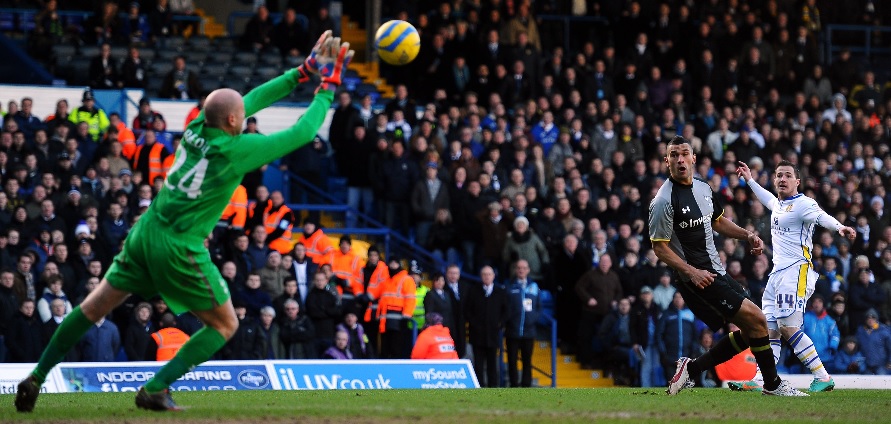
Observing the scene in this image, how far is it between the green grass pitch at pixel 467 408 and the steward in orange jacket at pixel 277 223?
28.2 ft

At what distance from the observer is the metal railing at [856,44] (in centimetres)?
3338

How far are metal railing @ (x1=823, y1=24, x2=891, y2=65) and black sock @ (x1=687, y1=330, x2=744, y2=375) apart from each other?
863 inches

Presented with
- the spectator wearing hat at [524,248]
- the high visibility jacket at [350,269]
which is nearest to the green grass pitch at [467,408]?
the high visibility jacket at [350,269]

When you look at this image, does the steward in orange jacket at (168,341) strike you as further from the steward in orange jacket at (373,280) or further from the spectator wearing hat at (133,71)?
the spectator wearing hat at (133,71)

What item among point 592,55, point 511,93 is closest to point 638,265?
point 511,93

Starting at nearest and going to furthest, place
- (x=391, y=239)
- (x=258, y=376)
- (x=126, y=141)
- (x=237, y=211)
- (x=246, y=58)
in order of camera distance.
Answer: (x=258, y=376) < (x=237, y=211) < (x=126, y=141) < (x=391, y=239) < (x=246, y=58)

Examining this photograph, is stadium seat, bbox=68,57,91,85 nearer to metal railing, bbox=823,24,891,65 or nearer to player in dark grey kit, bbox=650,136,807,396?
player in dark grey kit, bbox=650,136,807,396

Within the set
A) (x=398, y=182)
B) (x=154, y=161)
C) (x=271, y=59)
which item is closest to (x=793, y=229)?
(x=398, y=182)

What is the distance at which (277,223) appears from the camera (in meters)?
21.9

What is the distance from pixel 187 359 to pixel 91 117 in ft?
46.1

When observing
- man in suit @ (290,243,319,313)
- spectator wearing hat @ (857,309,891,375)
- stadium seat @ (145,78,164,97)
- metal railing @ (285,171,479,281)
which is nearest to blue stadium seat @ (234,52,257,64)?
stadium seat @ (145,78,164,97)

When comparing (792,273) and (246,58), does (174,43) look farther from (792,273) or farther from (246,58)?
(792,273)

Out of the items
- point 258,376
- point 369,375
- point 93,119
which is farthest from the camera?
point 93,119

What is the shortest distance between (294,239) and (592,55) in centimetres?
918
